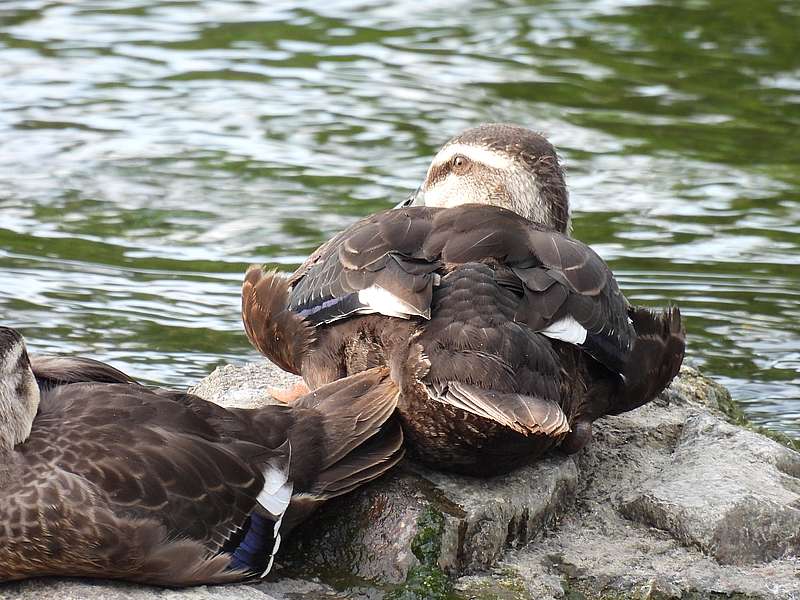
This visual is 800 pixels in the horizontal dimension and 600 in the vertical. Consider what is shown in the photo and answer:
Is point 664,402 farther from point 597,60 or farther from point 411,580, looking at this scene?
point 597,60

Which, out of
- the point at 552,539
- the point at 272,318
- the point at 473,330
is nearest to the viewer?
the point at 473,330

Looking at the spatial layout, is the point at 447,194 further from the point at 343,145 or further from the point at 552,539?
the point at 343,145

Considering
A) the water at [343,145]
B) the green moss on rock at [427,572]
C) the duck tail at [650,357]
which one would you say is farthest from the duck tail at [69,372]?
the water at [343,145]

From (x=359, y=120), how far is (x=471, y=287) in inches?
257

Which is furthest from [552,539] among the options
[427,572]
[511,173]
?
[511,173]

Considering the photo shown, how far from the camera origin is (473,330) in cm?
492

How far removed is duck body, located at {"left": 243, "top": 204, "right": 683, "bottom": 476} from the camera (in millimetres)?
4852

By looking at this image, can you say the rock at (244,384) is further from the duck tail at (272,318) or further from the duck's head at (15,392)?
the duck's head at (15,392)

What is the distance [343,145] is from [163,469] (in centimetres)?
667

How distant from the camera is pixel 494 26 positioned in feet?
45.7

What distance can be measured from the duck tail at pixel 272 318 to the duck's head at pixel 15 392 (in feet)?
3.72

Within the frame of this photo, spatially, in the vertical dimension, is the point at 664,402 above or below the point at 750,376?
above

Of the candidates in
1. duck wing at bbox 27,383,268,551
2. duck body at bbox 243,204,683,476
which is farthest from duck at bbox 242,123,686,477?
duck wing at bbox 27,383,268,551

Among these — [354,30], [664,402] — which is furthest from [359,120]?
[664,402]
